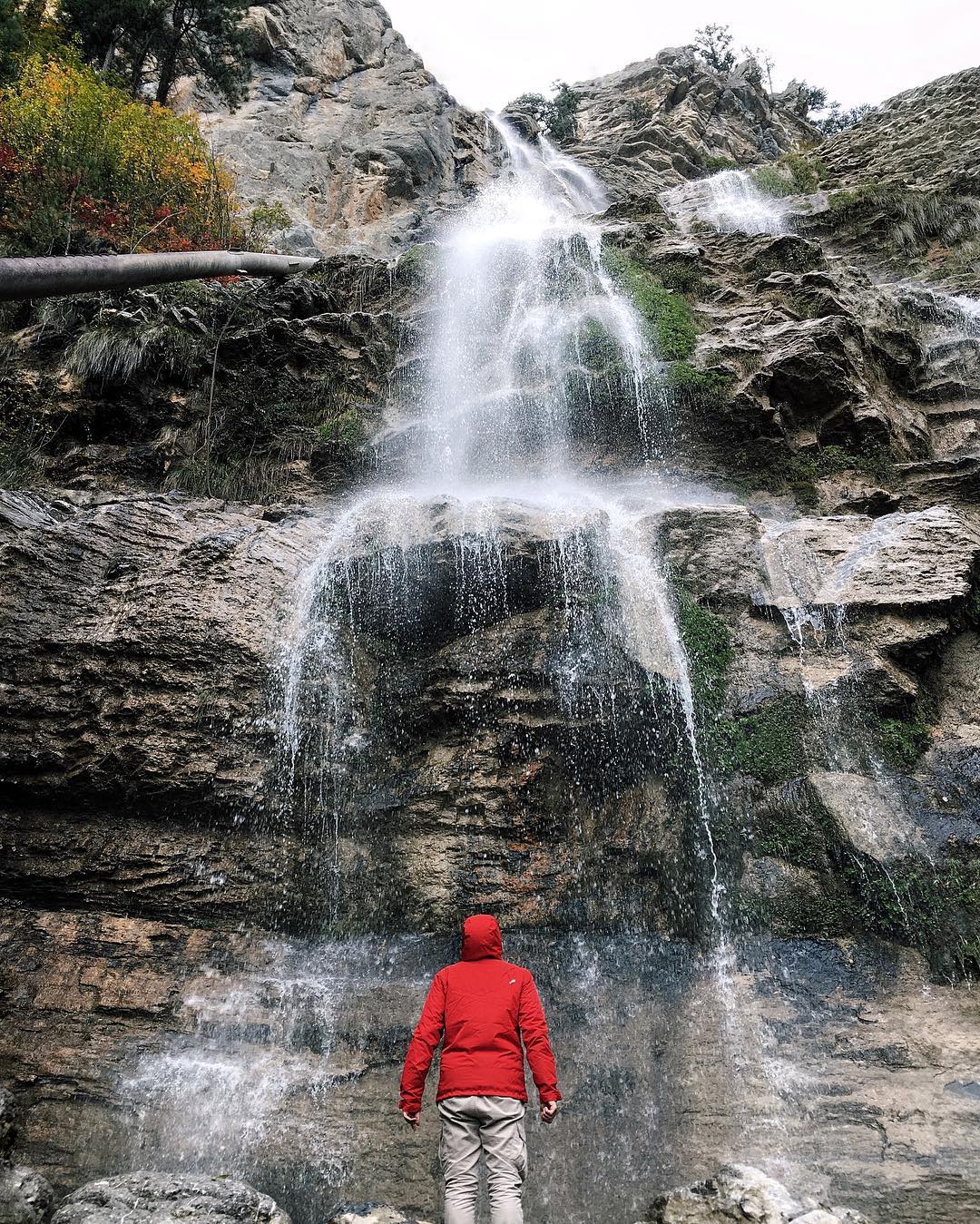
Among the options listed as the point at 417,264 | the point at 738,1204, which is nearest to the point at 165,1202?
the point at 738,1204

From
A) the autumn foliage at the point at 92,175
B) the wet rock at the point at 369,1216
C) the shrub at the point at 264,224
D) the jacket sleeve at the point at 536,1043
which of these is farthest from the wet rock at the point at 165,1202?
the shrub at the point at 264,224

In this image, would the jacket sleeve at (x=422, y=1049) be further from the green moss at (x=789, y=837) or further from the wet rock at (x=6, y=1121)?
the green moss at (x=789, y=837)

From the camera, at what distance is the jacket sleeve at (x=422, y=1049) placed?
3895 millimetres

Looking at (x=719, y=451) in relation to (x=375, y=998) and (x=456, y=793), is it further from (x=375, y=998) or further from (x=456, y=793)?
(x=375, y=998)

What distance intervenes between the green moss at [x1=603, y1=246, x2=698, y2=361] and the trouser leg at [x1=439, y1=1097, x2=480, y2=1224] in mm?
11759

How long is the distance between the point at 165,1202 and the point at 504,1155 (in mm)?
2288

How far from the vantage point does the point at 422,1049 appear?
3990mm

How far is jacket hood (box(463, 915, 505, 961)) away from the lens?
13.8ft

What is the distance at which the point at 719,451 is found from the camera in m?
12.1

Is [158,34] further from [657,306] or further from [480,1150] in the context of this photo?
[480,1150]

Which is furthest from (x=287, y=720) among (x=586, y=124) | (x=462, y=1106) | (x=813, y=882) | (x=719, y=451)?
(x=586, y=124)

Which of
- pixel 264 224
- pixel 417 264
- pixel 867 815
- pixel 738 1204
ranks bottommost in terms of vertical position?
pixel 738 1204

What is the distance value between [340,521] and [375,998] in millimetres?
5486

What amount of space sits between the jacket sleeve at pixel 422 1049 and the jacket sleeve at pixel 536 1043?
0.43 metres
